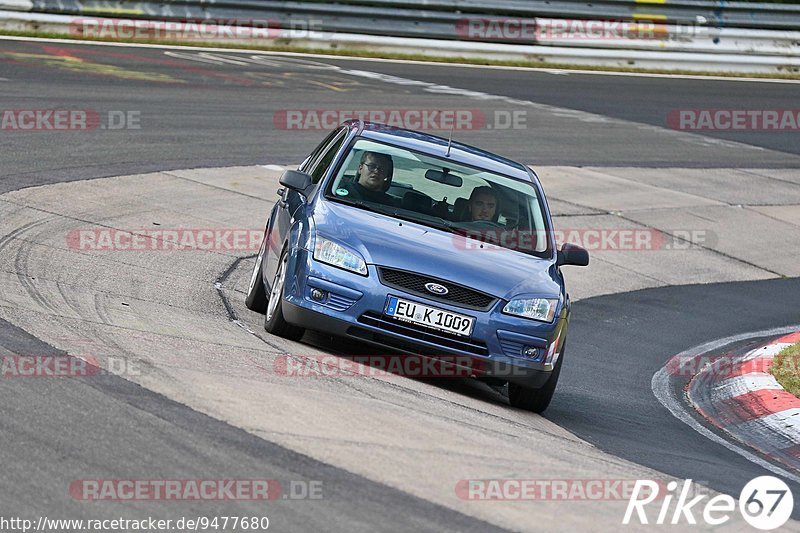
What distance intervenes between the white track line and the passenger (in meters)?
2.62

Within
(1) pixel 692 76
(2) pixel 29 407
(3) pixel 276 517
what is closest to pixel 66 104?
(2) pixel 29 407

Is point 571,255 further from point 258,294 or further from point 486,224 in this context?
point 258,294

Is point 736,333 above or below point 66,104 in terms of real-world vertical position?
below

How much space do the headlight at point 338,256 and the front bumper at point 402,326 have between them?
0.13 feet

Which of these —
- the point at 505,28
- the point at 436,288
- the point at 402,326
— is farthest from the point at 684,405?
the point at 505,28

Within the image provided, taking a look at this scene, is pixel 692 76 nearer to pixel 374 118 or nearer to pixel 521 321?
pixel 374 118

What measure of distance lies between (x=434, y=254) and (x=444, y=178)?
1.13 metres

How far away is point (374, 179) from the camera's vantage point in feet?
29.9

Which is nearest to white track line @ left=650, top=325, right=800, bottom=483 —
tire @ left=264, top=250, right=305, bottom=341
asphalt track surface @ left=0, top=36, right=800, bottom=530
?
asphalt track surface @ left=0, top=36, right=800, bottom=530

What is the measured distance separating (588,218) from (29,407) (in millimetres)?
11048

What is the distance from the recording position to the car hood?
812 cm

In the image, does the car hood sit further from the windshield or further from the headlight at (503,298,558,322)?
the windshield

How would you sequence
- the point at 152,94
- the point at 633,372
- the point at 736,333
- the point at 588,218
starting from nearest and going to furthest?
the point at 633,372 < the point at 736,333 < the point at 588,218 < the point at 152,94

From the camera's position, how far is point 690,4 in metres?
28.5
